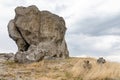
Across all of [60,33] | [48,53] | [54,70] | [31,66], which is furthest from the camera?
[60,33]

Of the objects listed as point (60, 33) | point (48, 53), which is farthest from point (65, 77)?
point (60, 33)

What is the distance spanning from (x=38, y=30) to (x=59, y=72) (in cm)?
1373

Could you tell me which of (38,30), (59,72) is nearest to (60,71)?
(59,72)

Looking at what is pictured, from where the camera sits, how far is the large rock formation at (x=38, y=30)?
47.6 m

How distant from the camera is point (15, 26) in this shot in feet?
162

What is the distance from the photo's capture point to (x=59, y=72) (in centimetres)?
3531

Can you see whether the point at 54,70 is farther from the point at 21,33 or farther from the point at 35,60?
the point at 21,33

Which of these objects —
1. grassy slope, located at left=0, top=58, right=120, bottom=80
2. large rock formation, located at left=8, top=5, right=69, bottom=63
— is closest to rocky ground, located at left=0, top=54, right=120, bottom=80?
grassy slope, located at left=0, top=58, right=120, bottom=80

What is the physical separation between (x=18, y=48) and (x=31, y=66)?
34.2 ft

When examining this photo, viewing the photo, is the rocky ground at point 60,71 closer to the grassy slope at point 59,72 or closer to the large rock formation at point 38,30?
the grassy slope at point 59,72

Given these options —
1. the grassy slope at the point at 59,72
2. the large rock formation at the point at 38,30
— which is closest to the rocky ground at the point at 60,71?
the grassy slope at the point at 59,72

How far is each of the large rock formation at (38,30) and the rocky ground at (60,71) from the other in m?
6.40

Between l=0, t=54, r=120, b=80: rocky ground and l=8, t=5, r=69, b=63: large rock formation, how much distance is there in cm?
640

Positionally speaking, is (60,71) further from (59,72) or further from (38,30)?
(38,30)
